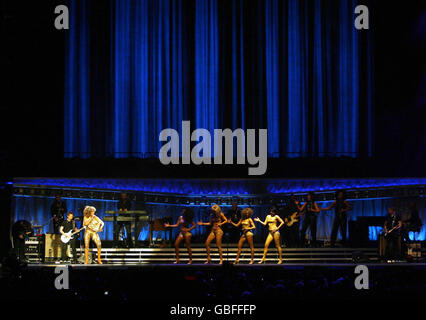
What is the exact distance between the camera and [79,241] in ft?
56.1

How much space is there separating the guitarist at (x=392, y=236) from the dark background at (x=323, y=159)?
247 cm

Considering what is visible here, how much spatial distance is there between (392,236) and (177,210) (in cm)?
593

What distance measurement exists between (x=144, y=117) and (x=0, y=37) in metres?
4.56

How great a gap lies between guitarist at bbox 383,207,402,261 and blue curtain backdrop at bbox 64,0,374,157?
2939 millimetres

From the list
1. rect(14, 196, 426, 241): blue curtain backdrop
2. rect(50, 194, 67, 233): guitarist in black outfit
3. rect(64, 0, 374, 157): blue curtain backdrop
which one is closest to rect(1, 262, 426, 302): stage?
rect(50, 194, 67, 233): guitarist in black outfit

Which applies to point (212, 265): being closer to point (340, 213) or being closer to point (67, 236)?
point (67, 236)

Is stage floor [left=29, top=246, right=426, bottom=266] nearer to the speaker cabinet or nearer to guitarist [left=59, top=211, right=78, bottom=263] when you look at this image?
guitarist [left=59, top=211, right=78, bottom=263]

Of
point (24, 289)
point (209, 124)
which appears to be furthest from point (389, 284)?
point (209, 124)

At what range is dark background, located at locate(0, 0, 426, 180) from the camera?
1802 cm

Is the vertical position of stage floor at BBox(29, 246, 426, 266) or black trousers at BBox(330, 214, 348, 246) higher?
black trousers at BBox(330, 214, 348, 246)
